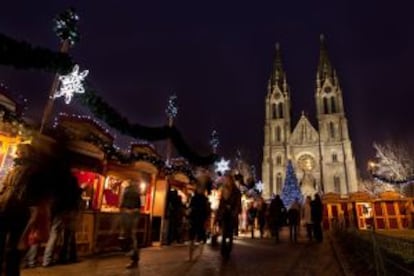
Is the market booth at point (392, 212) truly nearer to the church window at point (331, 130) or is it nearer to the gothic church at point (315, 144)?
the gothic church at point (315, 144)

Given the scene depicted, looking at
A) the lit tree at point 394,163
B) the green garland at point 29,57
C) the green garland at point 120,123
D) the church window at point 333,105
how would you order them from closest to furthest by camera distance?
the green garland at point 29,57 < the green garland at point 120,123 < the lit tree at point 394,163 < the church window at point 333,105

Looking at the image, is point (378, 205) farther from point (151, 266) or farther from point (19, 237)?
point (19, 237)

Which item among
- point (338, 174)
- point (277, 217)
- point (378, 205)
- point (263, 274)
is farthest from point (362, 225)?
point (338, 174)

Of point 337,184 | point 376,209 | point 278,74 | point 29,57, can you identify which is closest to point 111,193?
point 29,57

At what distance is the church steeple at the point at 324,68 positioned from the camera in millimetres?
70562

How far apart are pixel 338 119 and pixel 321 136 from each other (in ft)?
17.7

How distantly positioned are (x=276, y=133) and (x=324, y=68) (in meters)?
22.3

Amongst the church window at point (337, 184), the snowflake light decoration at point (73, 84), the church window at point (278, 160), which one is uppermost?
the church window at point (278, 160)

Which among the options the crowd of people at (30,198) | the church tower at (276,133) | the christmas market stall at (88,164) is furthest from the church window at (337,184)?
the crowd of people at (30,198)

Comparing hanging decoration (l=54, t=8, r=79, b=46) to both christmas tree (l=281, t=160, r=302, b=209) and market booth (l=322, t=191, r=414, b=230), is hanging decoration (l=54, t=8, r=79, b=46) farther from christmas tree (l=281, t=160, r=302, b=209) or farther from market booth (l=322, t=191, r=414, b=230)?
christmas tree (l=281, t=160, r=302, b=209)

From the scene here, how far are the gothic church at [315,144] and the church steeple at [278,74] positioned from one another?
0.88 m

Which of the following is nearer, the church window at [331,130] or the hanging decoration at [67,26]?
the hanging decoration at [67,26]

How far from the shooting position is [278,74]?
77.4 meters

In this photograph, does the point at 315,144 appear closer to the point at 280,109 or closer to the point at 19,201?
the point at 280,109
